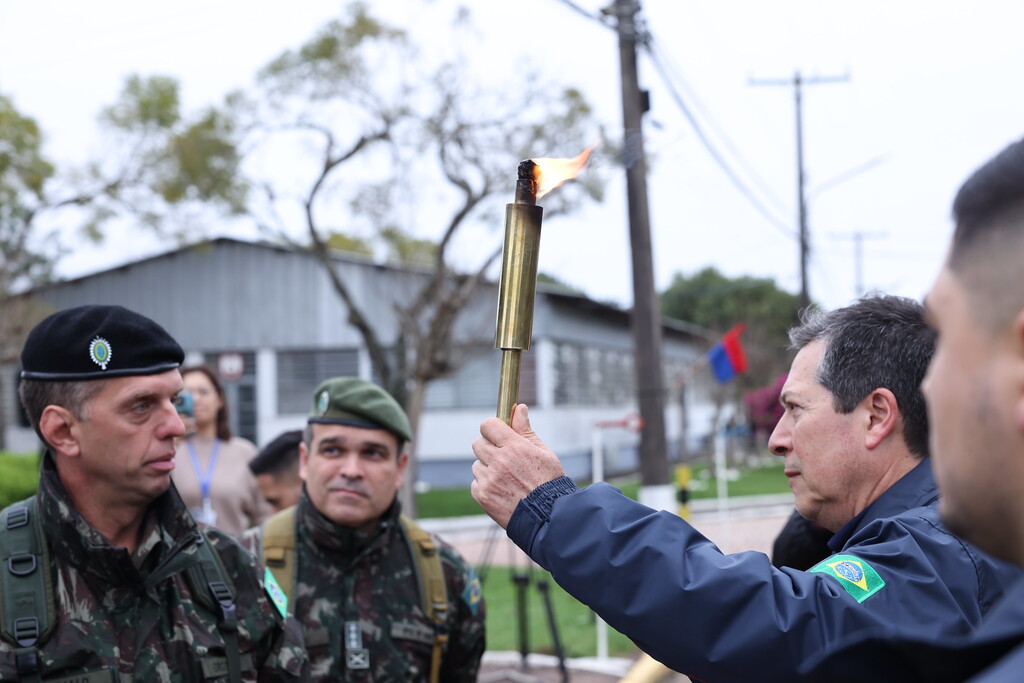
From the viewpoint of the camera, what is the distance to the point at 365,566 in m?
4.03

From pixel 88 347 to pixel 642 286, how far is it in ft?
25.9

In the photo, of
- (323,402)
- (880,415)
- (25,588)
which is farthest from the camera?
(323,402)

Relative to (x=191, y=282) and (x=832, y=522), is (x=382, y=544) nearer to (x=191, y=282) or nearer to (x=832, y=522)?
(x=832, y=522)

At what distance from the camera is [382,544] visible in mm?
4078

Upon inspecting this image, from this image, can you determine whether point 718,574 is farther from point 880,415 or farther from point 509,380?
point 880,415

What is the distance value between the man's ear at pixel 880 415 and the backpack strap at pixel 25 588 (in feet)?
7.01

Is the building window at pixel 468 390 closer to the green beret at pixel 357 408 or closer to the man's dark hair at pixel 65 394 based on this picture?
the green beret at pixel 357 408

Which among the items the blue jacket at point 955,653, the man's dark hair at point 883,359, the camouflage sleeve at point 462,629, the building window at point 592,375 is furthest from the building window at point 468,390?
the blue jacket at point 955,653

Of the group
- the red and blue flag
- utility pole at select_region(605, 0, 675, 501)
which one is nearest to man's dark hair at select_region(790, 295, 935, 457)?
utility pole at select_region(605, 0, 675, 501)

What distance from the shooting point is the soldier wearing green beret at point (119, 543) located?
2682 millimetres

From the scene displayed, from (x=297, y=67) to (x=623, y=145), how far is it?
8.45m

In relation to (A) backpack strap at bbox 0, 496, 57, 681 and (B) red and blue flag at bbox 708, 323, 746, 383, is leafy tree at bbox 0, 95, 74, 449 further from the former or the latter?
(A) backpack strap at bbox 0, 496, 57, 681

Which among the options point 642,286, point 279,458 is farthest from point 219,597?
point 642,286

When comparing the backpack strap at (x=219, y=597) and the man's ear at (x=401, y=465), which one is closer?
the backpack strap at (x=219, y=597)
